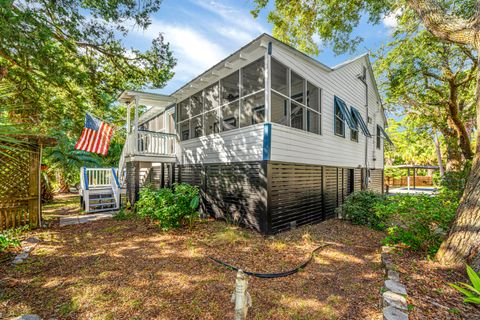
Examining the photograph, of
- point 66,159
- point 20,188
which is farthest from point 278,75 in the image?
point 66,159

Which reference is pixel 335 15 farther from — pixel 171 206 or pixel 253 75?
pixel 171 206

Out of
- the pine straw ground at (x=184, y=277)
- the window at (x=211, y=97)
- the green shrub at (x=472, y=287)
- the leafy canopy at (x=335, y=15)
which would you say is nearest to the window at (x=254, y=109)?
the window at (x=211, y=97)

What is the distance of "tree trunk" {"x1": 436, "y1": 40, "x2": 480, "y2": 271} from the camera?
9.83 ft

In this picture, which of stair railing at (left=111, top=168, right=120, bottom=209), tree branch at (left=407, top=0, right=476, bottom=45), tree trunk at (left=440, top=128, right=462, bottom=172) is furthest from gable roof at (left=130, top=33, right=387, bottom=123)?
tree trunk at (left=440, top=128, right=462, bottom=172)

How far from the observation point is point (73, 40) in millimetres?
6852

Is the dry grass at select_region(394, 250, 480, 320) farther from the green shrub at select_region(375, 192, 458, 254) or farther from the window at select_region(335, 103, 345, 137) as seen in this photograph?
the window at select_region(335, 103, 345, 137)

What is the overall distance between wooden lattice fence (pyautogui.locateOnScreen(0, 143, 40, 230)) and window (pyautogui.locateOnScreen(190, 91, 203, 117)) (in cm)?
524

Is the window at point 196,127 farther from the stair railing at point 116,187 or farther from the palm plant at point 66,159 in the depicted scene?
the palm plant at point 66,159

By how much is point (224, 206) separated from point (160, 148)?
4053 millimetres

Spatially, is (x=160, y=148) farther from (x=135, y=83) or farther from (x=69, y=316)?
(x=69, y=316)

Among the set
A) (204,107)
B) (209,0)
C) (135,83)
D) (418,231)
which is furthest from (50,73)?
(418,231)

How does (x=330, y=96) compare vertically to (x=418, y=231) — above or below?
above

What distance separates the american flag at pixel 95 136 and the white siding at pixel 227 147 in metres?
2.89

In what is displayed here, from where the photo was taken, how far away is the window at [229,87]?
7660 millimetres
